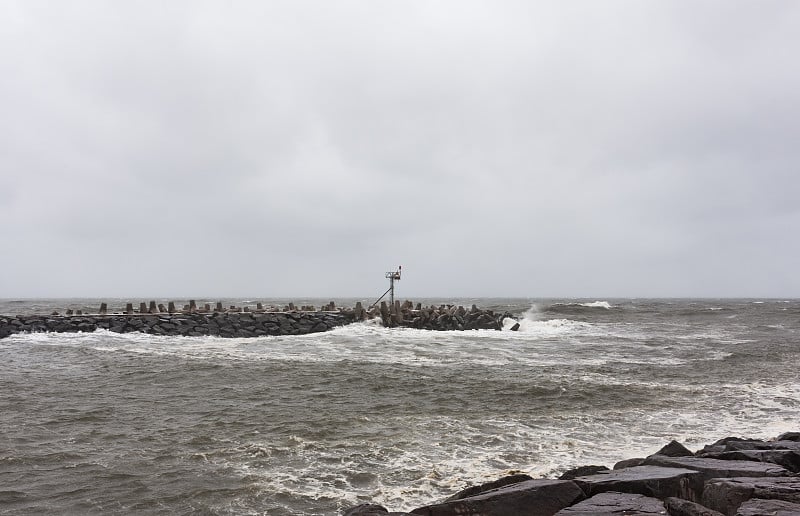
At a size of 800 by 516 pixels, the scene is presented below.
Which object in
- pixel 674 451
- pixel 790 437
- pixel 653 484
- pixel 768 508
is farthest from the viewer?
pixel 790 437

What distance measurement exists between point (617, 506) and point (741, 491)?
108 centimetres

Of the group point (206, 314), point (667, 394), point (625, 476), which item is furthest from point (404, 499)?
point (206, 314)

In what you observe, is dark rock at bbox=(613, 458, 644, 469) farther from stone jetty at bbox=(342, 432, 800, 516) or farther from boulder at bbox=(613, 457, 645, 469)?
stone jetty at bbox=(342, 432, 800, 516)

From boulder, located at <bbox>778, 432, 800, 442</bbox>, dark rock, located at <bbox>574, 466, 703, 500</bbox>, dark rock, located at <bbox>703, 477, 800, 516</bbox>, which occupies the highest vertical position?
dark rock, located at <bbox>703, 477, 800, 516</bbox>

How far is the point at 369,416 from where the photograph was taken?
10.0 metres

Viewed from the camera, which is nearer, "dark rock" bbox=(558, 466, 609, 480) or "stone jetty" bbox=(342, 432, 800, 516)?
"stone jetty" bbox=(342, 432, 800, 516)

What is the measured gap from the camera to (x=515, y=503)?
472cm

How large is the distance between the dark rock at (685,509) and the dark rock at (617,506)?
6cm

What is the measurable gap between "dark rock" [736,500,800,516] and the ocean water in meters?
2.96

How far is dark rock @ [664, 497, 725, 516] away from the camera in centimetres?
404

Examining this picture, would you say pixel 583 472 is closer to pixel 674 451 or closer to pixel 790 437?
pixel 674 451

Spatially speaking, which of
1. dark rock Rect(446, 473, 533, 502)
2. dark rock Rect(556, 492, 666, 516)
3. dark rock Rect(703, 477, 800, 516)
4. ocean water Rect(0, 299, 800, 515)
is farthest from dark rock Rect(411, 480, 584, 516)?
ocean water Rect(0, 299, 800, 515)

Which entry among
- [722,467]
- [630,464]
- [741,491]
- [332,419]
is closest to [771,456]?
[722,467]

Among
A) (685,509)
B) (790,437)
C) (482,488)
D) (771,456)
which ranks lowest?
(790,437)
